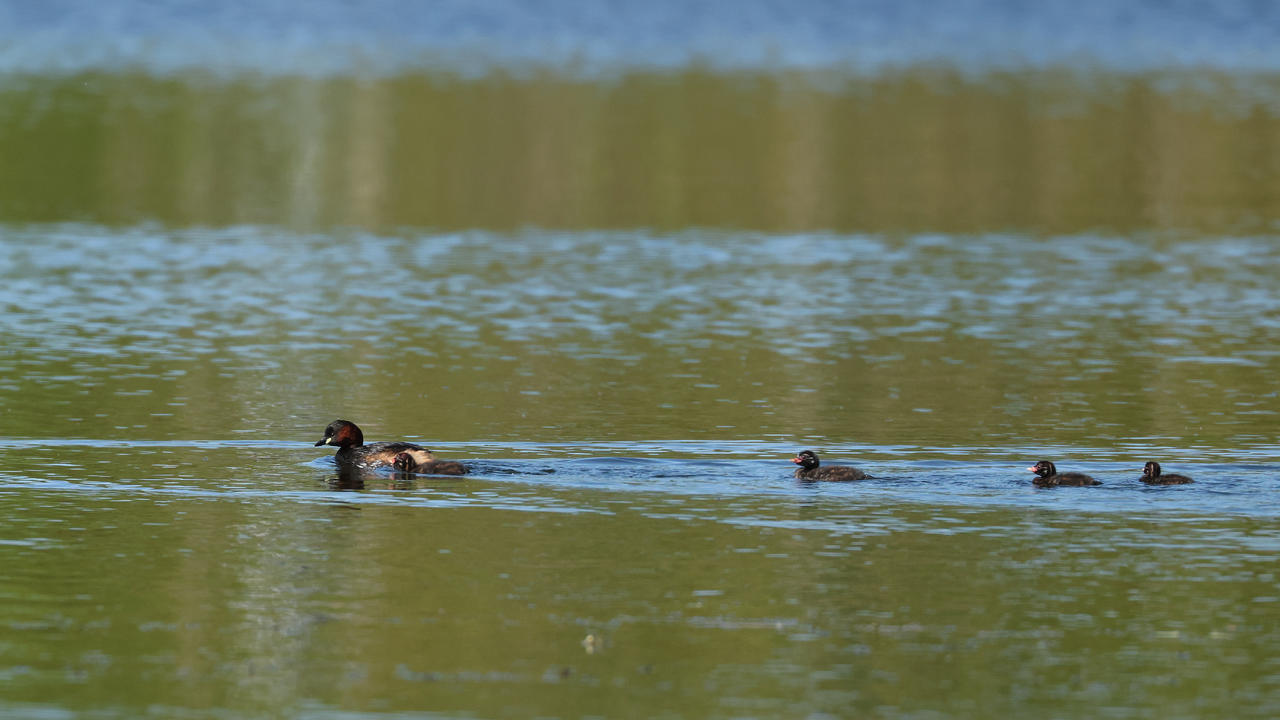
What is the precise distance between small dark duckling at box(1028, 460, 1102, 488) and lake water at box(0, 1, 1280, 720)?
0.29m

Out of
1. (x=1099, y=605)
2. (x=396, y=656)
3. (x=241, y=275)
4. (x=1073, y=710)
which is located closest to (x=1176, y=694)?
(x=1073, y=710)

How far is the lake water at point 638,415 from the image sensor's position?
1566 cm

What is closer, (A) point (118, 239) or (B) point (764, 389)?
(B) point (764, 389)

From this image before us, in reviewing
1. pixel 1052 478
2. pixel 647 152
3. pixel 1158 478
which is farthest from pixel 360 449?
pixel 647 152

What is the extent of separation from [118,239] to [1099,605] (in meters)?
30.4

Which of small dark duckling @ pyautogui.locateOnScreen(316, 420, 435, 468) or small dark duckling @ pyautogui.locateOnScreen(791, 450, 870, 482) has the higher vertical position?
small dark duckling @ pyautogui.locateOnScreen(316, 420, 435, 468)

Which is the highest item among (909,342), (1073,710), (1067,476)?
(909,342)

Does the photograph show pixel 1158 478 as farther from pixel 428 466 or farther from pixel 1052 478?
pixel 428 466

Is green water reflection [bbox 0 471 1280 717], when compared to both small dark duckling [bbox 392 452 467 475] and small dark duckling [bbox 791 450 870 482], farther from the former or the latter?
small dark duckling [bbox 392 452 467 475]

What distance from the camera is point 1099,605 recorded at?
674 inches

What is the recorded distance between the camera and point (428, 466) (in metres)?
22.3

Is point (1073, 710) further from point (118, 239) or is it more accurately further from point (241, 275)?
point (118, 239)

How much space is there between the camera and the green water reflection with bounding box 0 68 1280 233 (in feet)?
163

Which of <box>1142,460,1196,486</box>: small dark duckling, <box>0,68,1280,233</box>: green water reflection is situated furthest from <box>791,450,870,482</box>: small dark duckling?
<box>0,68,1280,233</box>: green water reflection
